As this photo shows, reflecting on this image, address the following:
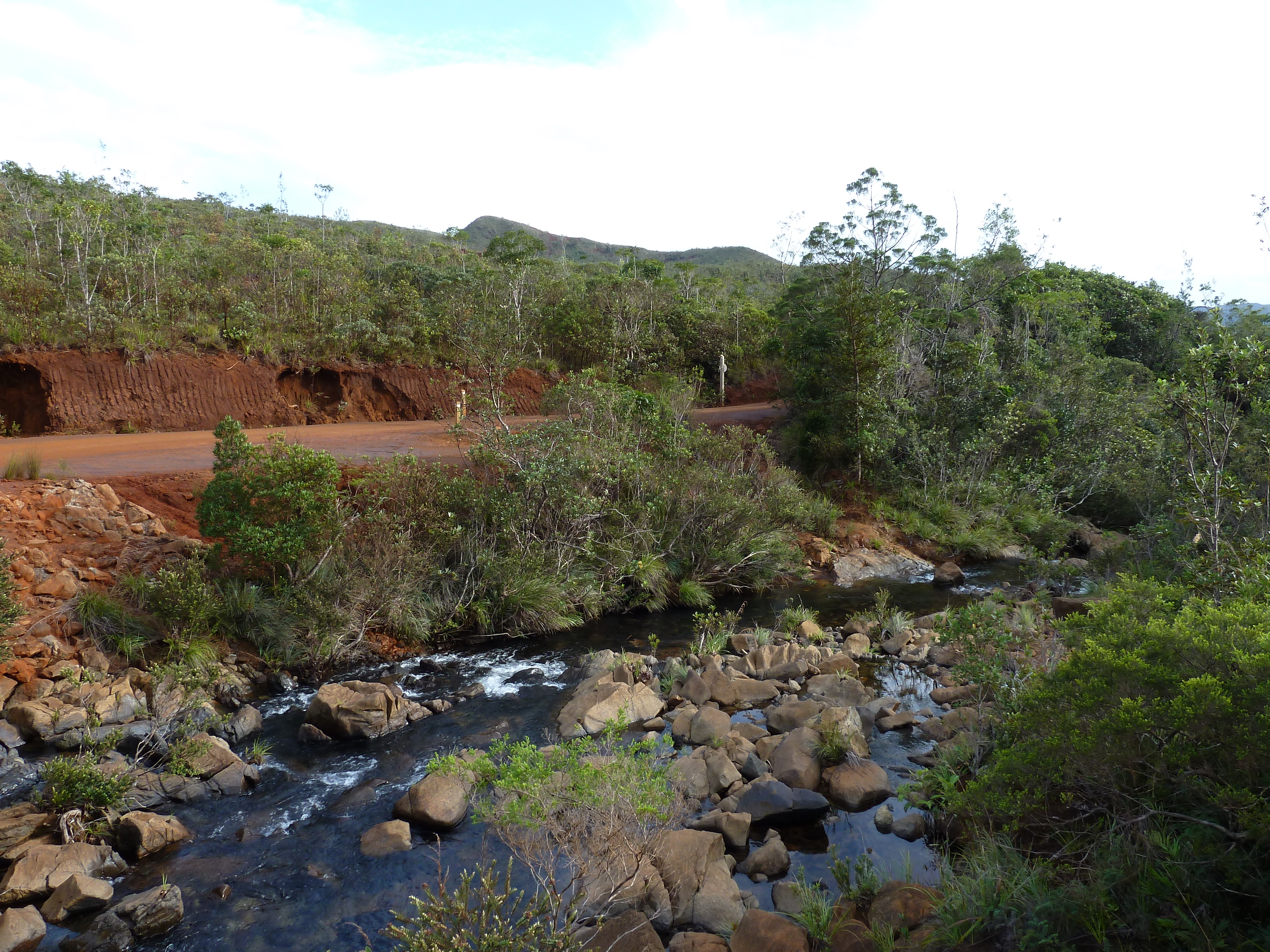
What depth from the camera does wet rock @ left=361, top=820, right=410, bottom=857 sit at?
6.86 m

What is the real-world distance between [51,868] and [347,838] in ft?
7.36

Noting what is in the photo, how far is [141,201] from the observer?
36.4 m

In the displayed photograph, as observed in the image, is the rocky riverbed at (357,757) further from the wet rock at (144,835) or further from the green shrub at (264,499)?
the green shrub at (264,499)

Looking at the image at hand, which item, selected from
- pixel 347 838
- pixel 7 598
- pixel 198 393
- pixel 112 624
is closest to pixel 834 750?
pixel 347 838

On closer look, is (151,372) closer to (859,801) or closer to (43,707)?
(43,707)

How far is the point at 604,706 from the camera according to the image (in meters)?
9.29

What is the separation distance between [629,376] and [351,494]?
14691 mm

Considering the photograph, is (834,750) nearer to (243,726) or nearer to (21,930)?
(243,726)

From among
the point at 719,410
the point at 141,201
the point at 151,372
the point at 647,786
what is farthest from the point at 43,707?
the point at 141,201

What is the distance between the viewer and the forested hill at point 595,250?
89188 mm

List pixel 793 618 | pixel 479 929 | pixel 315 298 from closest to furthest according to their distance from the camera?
pixel 479 929 < pixel 793 618 < pixel 315 298

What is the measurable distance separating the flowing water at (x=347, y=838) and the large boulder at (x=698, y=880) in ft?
1.06

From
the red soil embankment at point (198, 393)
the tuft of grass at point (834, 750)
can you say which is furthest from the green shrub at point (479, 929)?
the red soil embankment at point (198, 393)

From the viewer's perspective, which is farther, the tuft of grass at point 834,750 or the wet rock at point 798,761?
the tuft of grass at point 834,750
